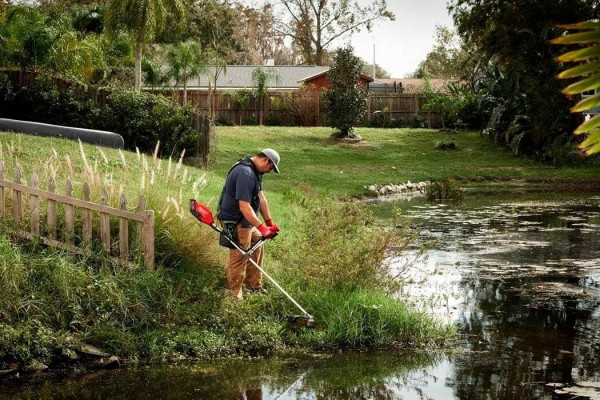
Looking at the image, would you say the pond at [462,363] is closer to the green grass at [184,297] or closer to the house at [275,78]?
the green grass at [184,297]

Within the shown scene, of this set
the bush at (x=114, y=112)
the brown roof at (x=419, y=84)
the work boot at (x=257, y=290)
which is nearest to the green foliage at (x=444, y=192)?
the bush at (x=114, y=112)

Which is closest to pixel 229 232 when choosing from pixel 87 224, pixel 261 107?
pixel 87 224

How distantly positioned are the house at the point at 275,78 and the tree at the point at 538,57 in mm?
21813

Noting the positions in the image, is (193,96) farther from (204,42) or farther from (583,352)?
(583,352)

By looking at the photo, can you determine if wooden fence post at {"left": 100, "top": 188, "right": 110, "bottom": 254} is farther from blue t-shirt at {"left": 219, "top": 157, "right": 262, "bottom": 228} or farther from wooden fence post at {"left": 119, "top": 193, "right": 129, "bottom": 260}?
blue t-shirt at {"left": 219, "top": 157, "right": 262, "bottom": 228}

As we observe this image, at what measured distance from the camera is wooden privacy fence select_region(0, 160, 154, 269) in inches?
380

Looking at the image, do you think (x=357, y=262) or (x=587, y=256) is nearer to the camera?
(x=357, y=262)

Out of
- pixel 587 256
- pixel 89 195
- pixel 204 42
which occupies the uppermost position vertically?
pixel 204 42

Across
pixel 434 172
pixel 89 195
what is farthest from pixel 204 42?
pixel 89 195

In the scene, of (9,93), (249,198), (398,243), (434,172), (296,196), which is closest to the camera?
(249,198)

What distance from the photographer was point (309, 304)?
32.3 feet

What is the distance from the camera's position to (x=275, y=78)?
63.9m

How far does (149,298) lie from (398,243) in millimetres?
3368

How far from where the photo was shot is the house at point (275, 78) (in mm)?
61719
